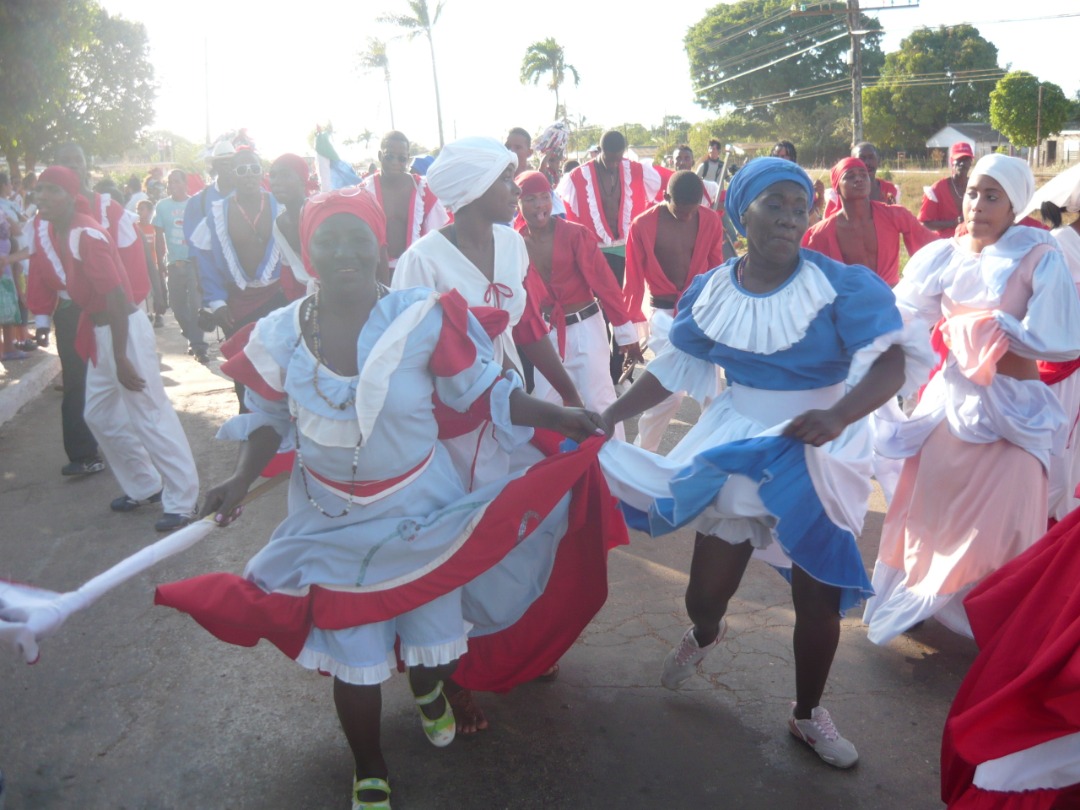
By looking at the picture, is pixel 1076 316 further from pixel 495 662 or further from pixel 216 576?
pixel 216 576

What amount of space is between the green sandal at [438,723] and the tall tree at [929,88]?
74356 mm

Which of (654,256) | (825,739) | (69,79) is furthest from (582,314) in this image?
(69,79)

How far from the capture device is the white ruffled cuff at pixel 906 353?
3.39 m

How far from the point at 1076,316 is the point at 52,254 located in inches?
246

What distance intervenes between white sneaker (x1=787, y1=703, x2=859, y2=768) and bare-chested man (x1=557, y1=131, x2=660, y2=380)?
524 centimetres

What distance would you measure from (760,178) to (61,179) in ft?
15.9

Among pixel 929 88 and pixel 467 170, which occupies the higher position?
pixel 929 88

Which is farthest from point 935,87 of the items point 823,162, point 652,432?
point 652,432

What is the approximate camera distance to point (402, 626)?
3398 mm

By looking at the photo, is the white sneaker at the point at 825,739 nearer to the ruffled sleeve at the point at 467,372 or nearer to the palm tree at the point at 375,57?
the ruffled sleeve at the point at 467,372

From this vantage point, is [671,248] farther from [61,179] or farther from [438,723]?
[438,723]

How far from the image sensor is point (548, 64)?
60.7 metres

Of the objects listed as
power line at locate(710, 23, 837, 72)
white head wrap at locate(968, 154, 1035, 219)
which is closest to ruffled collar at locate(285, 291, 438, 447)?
white head wrap at locate(968, 154, 1035, 219)

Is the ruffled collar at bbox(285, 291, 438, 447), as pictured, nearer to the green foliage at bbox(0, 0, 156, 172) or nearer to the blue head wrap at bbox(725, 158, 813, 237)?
the blue head wrap at bbox(725, 158, 813, 237)
